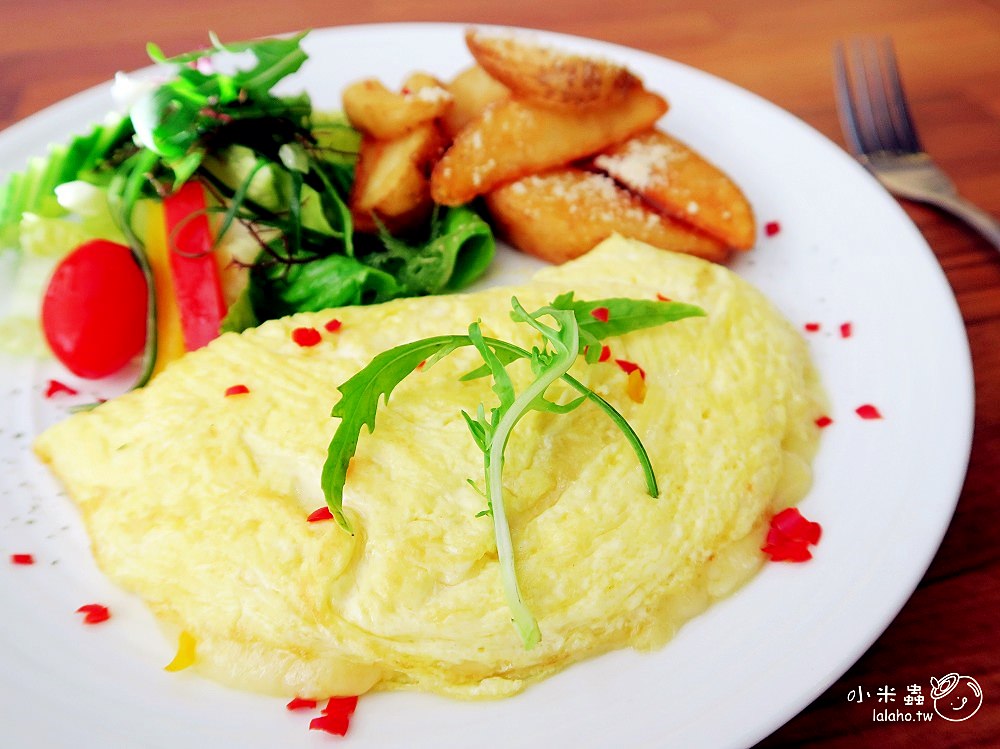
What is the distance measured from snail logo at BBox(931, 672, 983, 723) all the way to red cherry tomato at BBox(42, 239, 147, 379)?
2405mm

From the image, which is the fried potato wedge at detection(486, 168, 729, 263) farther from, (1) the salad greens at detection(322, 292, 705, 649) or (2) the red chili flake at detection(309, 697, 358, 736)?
(2) the red chili flake at detection(309, 697, 358, 736)

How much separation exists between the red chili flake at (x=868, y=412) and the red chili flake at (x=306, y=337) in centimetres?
146

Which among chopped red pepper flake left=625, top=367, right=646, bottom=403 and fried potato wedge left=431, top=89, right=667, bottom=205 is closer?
chopped red pepper flake left=625, top=367, right=646, bottom=403

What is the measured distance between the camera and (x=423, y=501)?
5.74 ft

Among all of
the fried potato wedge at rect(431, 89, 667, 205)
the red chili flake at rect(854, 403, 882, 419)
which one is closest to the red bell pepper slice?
Result: the fried potato wedge at rect(431, 89, 667, 205)

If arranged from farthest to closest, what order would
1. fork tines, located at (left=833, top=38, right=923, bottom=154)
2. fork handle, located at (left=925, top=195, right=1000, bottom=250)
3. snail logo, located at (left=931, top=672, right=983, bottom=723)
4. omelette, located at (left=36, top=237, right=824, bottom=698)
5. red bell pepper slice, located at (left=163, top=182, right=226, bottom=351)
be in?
fork tines, located at (left=833, top=38, right=923, bottom=154) < fork handle, located at (left=925, top=195, right=1000, bottom=250) < red bell pepper slice, located at (left=163, top=182, right=226, bottom=351) < snail logo, located at (left=931, top=672, right=983, bottom=723) < omelette, located at (left=36, top=237, right=824, bottom=698)

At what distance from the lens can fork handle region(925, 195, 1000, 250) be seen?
288 cm

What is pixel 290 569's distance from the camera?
5.45ft

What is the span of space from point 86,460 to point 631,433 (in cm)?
130

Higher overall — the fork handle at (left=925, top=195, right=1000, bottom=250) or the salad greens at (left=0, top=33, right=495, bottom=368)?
the salad greens at (left=0, top=33, right=495, bottom=368)

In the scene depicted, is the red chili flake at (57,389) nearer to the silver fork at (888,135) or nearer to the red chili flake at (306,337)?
the red chili flake at (306,337)

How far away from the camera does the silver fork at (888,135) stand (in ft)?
10.0

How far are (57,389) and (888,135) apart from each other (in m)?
3.26

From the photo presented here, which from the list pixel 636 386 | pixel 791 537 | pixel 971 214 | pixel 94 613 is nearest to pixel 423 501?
pixel 636 386
